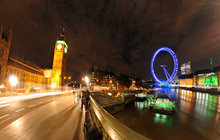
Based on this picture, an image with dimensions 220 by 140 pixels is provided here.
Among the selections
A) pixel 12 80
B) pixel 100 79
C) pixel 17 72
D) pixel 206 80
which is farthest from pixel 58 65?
pixel 206 80

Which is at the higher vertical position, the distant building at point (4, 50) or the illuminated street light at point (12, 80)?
the distant building at point (4, 50)

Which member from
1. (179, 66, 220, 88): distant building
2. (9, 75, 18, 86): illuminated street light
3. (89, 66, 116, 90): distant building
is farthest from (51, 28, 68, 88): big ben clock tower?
(179, 66, 220, 88): distant building

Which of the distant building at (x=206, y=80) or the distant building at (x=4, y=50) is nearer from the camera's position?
the distant building at (x=4, y=50)

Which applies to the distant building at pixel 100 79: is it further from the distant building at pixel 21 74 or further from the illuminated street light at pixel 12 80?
the illuminated street light at pixel 12 80

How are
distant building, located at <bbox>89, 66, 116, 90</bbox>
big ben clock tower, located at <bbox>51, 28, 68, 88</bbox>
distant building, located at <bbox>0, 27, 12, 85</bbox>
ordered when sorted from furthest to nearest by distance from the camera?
big ben clock tower, located at <bbox>51, 28, 68, 88</bbox> → distant building, located at <bbox>89, 66, 116, 90</bbox> → distant building, located at <bbox>0, 27, 12, 85</bbox>

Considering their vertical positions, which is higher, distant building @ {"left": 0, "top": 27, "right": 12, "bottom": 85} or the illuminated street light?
distant building @ {"left": 0, "top": 27, "right": 12, "bottom": 85}

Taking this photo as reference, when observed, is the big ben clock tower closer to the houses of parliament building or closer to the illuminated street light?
the houses of parliament building

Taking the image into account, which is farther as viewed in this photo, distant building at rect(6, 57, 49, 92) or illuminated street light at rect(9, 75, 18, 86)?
distant building at rect(6, 57, 49, 92)

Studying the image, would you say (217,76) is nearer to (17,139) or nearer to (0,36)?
(17,139)

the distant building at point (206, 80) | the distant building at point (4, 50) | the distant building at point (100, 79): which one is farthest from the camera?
the distant building at point (206, 80)

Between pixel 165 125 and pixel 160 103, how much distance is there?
10.2 meters

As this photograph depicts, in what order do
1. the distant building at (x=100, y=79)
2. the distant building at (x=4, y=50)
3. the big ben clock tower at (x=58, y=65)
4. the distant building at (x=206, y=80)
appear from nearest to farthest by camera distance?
1. the distant building at (x=4, y=50)
2. the distant building at (x=100, y=79)
3. the big ben clock tower at (x=58, y=65)
4. the distant building at (x=206, y=80)

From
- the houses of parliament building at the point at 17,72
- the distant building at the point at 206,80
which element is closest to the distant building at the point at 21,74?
the houses of parliament building at the point at 17,72

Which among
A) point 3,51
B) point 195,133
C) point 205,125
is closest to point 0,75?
point 3,51
